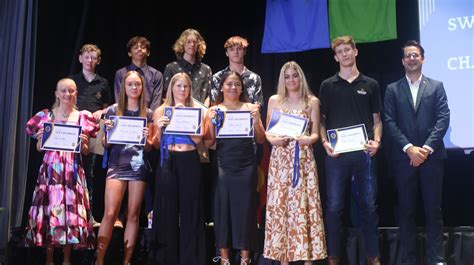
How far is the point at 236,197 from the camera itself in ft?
14.3

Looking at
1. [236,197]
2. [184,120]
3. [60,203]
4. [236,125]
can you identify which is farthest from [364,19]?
[60,203]

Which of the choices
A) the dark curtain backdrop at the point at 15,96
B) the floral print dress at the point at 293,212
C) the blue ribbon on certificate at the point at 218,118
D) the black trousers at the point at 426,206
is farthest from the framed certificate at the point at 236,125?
the dark curtain backdrop at the point at 15,96

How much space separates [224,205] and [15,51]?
2463mm

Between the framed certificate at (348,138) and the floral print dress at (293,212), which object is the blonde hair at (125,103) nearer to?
the floral print dress at (293,212)

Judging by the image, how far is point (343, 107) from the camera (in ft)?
14.7

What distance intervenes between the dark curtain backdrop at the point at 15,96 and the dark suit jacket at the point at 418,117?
10.7 feet

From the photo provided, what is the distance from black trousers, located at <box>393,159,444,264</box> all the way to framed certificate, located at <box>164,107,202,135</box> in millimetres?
1700

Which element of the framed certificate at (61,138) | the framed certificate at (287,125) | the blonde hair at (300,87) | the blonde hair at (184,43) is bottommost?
the framed certificate at (61,138)

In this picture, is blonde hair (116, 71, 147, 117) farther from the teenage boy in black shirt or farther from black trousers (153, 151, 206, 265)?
the teenage boy in black shirt

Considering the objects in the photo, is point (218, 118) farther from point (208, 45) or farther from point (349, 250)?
point (208, 45)

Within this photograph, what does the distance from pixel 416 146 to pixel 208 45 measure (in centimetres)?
294

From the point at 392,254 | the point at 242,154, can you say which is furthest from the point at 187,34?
the point at 392,254

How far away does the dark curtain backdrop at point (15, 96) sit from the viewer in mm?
4973

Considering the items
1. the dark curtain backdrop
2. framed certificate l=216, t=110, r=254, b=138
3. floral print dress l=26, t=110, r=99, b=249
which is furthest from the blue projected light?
the dark curtain backdrop
